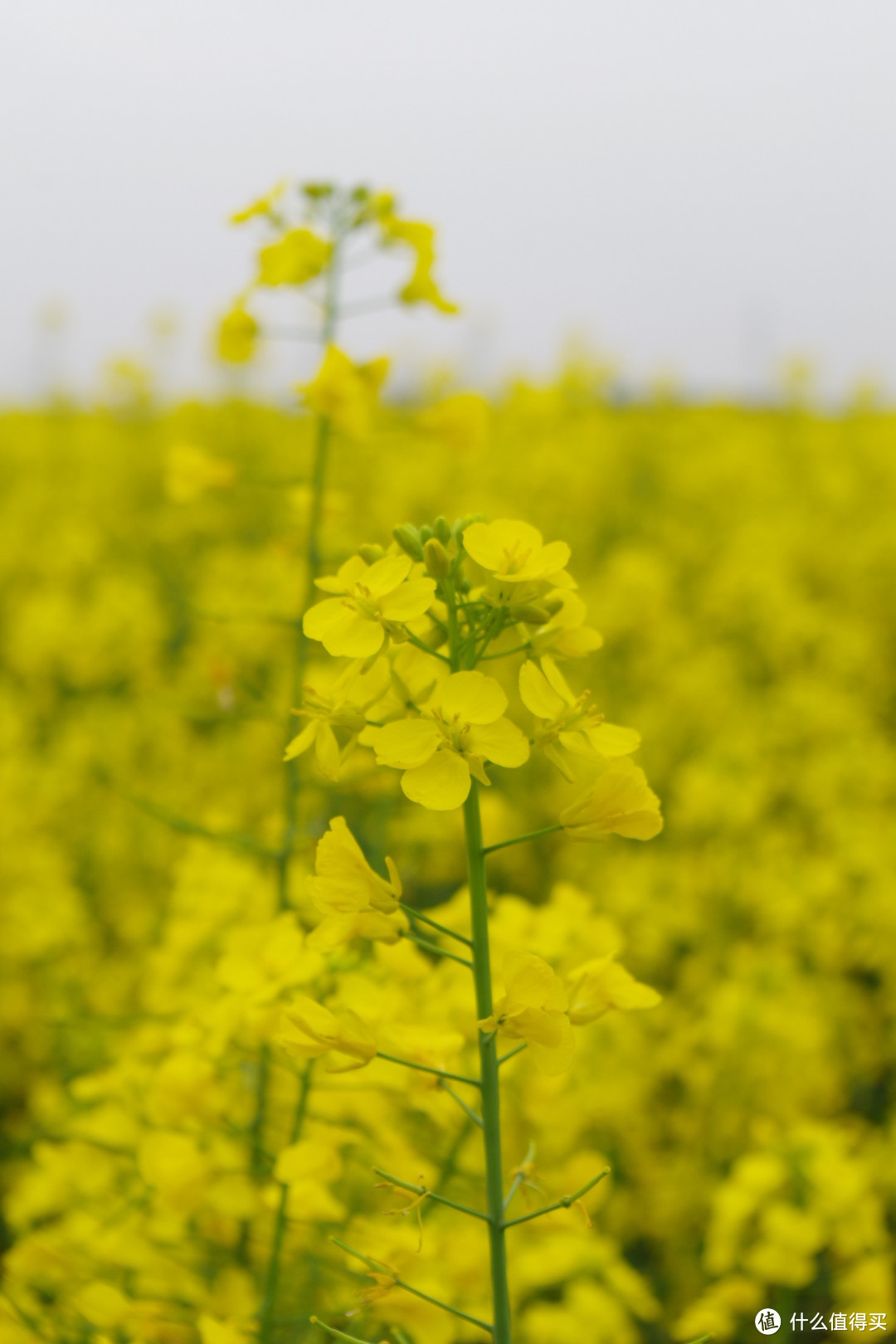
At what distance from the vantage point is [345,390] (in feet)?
4.99

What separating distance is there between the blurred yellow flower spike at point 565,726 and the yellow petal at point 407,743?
9 centimetres

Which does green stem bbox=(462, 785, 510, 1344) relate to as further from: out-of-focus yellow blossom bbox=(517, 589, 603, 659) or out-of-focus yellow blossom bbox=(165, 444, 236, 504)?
out-of-focus yellow blossom bbox=(165, 444, 236, 504)

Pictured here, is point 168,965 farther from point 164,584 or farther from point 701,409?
point 701,409

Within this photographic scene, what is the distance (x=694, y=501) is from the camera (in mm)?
6367

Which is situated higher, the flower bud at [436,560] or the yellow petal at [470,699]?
the flower bud at [436,560]

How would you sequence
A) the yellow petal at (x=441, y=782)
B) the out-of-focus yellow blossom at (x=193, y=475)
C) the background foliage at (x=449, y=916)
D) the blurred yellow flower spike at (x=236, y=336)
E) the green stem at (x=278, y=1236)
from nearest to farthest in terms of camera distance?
1. the yellow petal at (x=441, y=782)
2. the green stem at (x=278, y=1236)
3. the background foliage at (x=449, y=916)
4. the blurred yellow flower spike at (x=236, y=336)
5. the out-of-focus yellow blossom at (x=193, y=475)

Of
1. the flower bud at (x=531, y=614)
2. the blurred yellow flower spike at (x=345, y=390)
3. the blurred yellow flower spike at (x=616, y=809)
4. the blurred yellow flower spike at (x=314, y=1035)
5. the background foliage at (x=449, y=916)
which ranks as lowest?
the background foliage at (x=449, y=916)

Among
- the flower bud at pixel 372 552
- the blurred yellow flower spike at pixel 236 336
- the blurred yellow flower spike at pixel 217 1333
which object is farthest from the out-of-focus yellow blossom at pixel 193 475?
the blurred yellow flower spike at pixel 217 1333

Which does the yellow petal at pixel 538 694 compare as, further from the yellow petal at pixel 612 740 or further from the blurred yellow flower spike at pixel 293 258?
the blurred yellow flower spike at pixel 293 258

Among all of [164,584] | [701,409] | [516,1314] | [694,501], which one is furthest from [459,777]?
[701,409]

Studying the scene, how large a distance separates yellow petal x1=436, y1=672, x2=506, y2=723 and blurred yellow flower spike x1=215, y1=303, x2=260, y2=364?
1.09m

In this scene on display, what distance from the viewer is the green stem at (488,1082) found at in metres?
0.79

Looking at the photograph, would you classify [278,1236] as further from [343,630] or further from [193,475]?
[193,475]

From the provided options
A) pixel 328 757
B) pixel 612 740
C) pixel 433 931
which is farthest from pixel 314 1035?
pixel 433 931
